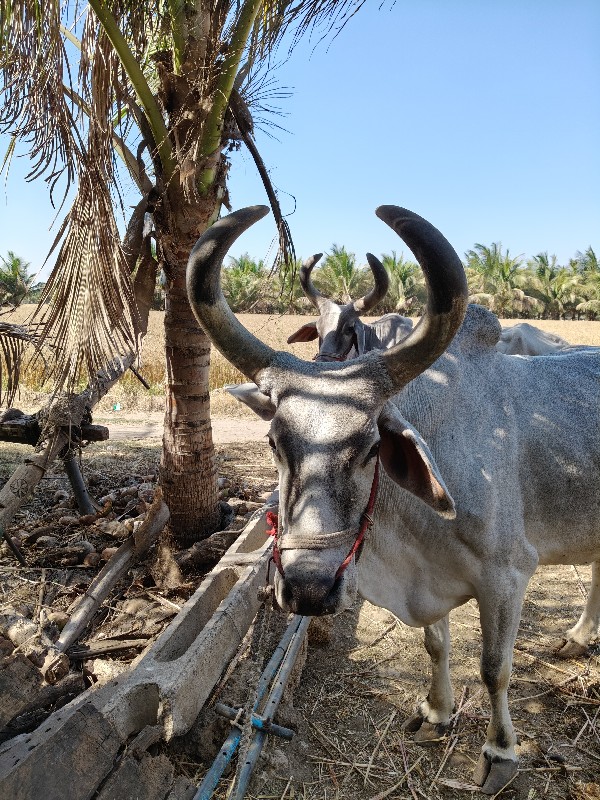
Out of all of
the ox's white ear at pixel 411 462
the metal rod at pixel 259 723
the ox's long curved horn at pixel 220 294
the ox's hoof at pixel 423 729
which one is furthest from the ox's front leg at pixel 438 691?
the ox's long curved horn at pixel 220 294

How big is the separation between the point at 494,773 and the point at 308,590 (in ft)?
5.73

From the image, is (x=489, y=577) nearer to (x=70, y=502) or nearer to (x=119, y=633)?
(x=119, y=633)

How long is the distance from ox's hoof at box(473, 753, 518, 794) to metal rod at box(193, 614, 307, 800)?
3.64ft

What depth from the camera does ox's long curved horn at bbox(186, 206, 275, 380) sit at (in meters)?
2.51

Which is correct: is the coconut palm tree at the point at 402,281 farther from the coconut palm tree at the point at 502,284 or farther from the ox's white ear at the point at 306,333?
the ox's white ear at the point at 306,333

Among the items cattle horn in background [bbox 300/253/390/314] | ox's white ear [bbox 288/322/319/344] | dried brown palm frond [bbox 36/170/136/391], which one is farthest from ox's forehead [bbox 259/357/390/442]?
ox's white ear [bbox 288/322/319/344]

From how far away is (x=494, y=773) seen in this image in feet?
10.2

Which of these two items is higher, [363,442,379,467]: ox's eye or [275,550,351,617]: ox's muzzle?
[363,442,379,467]: ox's eye

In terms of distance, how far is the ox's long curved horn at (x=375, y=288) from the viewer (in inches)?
216

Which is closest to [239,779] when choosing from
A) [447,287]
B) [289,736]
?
[289,736]

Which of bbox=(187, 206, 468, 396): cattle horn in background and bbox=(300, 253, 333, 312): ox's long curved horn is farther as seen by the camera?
bbox=(300, 253, 333, 312): ox's long curved horn

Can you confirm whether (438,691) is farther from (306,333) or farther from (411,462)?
(306,333)

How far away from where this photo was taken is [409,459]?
2.53 meters

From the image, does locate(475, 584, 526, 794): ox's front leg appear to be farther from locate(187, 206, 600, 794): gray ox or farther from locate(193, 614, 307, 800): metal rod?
locate(193, 614, 307, 800): metal rod
